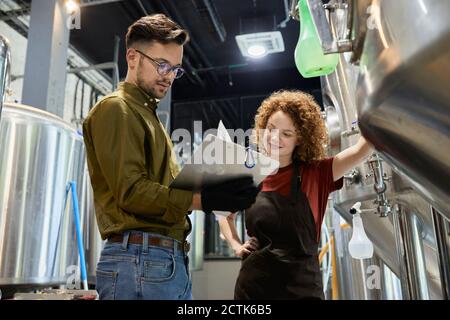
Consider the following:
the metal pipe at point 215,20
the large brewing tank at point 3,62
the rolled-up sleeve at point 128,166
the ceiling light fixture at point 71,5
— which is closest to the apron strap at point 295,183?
the rolled-up sleeve at point 128,166

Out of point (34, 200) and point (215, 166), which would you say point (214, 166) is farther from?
point (34, 200)

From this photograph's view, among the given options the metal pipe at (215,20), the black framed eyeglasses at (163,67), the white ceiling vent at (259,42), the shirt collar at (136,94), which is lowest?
the shirt collar at (136,94)

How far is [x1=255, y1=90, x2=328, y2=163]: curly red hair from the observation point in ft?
4.47

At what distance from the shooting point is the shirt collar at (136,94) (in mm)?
1156

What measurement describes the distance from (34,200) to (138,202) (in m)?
1.61

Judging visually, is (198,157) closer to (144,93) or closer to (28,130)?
(144,93)

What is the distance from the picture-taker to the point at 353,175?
4.71 ft

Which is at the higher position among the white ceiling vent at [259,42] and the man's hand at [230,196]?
the white ceiling vent at [259,42]

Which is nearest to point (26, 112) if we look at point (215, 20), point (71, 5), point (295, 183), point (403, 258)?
point (71, 5)

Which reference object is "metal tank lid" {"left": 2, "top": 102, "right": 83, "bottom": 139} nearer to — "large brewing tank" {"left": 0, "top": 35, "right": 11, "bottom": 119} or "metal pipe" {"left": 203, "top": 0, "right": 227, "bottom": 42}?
"large brewing tank" {"left": 0, "top": 35, "right": 11, "bottom": 119}

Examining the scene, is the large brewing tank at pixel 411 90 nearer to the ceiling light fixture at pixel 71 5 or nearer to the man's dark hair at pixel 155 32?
the man's dark hair at pixel 155 32

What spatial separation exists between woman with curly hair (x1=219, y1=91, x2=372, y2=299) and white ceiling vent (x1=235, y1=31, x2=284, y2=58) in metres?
2.88

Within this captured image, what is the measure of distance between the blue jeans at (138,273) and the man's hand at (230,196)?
17cm
